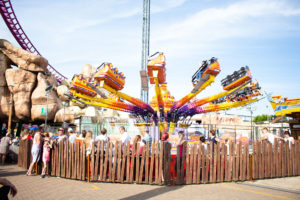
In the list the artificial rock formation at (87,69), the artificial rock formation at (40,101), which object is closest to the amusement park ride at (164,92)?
the artificial rock formation at (40,101)

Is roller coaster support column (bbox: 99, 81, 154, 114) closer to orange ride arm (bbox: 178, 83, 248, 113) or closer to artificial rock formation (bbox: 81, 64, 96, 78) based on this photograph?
orange ride arm (bbox: 178, 83, 248, 113)

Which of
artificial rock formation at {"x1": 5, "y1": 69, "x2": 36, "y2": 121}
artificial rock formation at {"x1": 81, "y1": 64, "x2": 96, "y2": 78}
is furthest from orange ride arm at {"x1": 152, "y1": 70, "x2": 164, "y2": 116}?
artificial rock formation at {"x1": 81, "y1": 64, "x2": 96, "y2": 78}

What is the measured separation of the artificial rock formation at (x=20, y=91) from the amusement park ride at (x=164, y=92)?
585 inches

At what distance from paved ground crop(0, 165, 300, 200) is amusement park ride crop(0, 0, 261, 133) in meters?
5.14

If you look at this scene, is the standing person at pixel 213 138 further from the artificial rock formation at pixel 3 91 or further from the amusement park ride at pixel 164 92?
the artificial rock formation at pixel 3 91

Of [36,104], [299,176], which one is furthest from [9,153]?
[36,104]

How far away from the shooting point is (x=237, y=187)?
6.10m

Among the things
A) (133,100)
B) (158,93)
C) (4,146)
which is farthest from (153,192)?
(133,100)

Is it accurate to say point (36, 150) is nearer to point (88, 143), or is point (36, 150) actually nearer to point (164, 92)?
point (88, 143)

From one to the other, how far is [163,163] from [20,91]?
25.1m

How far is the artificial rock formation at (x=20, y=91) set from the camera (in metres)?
26.1

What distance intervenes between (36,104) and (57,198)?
2424 centimetres

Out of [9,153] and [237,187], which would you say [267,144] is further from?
[9,153]

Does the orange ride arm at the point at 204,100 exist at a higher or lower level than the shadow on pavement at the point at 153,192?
higher
